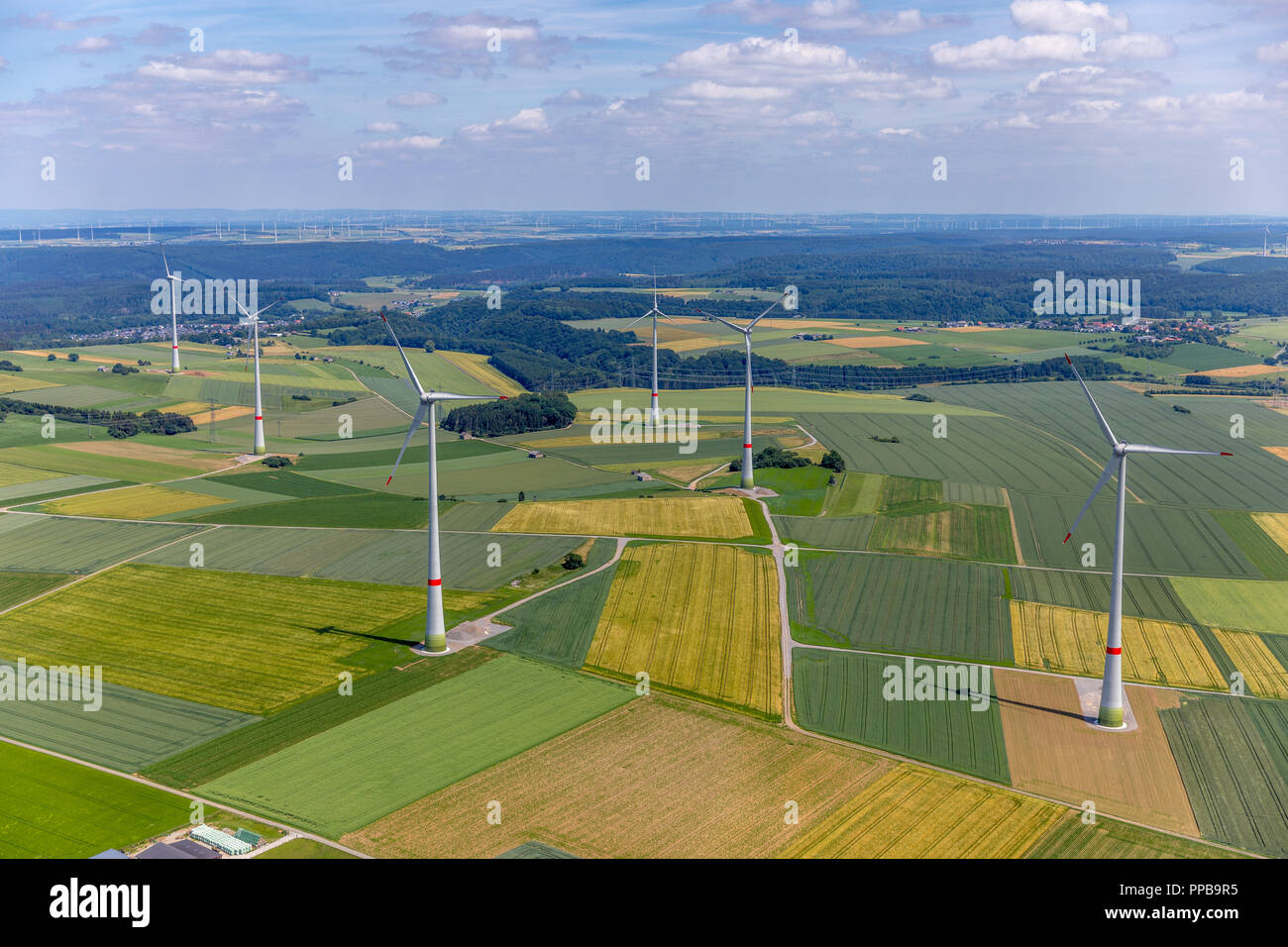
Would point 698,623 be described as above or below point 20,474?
below

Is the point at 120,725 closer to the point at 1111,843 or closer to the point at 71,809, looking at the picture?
the point at 71,809

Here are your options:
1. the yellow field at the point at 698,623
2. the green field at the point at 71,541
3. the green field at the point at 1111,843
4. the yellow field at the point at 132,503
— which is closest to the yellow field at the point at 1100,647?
the yellow field at the point at 698,623

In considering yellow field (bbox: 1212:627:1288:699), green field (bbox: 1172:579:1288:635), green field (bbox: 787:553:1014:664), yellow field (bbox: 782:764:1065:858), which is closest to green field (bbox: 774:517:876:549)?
green field (bbox: 787:553:1014:664)

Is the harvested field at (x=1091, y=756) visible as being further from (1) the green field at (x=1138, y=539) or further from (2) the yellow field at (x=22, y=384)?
(2) the yellow field at (x=22, y=384)

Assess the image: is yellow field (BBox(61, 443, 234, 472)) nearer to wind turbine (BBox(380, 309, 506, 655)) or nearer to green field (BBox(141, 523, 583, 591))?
green field (BBox(141, 523, 583, 591))

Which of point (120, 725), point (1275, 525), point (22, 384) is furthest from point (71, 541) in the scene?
point (1275, 525)

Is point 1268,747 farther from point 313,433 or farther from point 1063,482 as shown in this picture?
point 313,433
